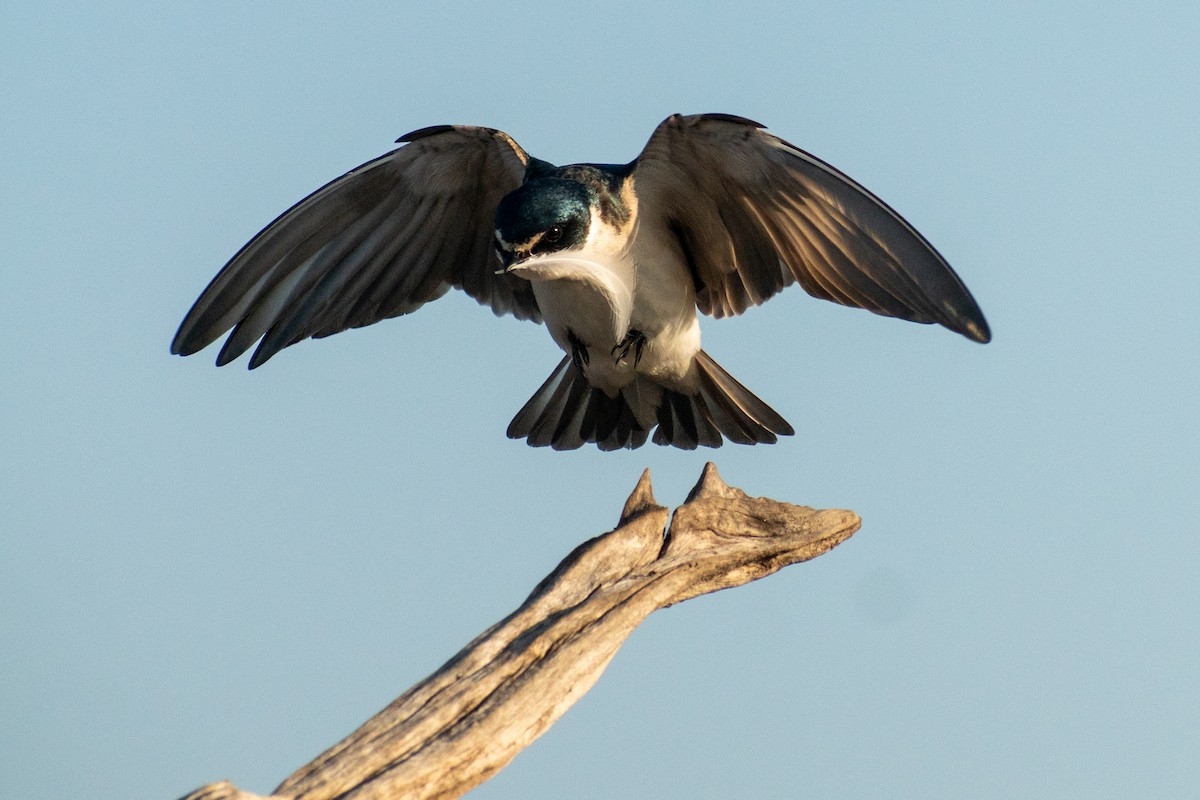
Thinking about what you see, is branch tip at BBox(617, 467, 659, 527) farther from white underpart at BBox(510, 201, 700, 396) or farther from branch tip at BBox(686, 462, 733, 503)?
white underpart at BBox(510, 201, 700, 396)

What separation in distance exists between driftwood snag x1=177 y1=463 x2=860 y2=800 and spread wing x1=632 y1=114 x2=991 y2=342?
3.52 feet

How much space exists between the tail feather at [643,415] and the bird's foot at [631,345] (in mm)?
445

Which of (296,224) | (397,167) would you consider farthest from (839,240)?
(296,224)

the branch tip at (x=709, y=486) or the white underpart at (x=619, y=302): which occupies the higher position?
the white underpart at (x=619, y=302)

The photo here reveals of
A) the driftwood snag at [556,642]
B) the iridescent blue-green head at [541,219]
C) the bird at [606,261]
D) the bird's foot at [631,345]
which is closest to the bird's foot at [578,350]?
the bird at [606,261]

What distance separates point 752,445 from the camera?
7527 millimetres

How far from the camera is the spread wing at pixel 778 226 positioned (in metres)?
6.03

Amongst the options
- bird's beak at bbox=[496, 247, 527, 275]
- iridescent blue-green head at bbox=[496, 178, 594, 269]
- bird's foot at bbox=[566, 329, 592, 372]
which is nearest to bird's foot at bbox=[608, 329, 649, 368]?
bird's foot at bbox=[566, 329, 592, 372]

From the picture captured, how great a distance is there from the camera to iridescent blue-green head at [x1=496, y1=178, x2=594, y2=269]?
20.2 ft

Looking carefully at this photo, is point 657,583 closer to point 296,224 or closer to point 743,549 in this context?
point 743,549

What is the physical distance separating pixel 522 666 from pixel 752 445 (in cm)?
308

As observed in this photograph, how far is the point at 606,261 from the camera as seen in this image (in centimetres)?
665

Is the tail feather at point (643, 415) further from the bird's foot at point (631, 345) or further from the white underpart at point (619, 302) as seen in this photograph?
the bird's foot at point (631, 345)

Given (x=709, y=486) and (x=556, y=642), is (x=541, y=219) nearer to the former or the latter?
(x=709, y=486)
